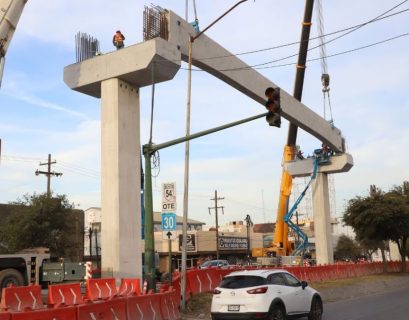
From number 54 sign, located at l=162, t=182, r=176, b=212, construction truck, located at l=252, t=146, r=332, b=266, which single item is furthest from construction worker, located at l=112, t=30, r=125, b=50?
construction truck, located at l=252, t=146, r=332, b=266

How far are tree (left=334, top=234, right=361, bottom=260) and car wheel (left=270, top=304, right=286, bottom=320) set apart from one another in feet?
280

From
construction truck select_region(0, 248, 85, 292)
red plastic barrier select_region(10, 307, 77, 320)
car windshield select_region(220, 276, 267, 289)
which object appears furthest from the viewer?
construction truck select_region(0, 248, 85, 292)

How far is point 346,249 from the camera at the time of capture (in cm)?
9569

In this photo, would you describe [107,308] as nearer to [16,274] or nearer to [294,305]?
[294,305]

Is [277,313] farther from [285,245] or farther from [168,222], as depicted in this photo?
[285,245]

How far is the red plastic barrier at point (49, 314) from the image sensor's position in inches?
391

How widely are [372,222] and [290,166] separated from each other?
6.74 m

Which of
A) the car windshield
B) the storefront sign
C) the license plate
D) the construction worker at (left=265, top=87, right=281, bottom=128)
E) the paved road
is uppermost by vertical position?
the construction worker at (left=265, top=87, right=281, bottom=128)

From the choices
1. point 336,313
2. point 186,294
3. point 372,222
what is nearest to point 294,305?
point 336,313

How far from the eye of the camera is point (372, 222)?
3541cm

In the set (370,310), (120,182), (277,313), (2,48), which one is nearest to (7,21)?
(2,48)

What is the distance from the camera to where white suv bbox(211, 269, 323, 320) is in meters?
12.5

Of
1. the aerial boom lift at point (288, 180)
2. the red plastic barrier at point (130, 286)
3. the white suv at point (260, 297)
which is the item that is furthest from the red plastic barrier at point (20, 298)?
the aerial boom lift at point (288, 180)

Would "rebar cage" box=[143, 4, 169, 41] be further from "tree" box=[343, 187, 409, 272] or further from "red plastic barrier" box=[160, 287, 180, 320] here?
"tree" box=[343, 187, 409, 272]
